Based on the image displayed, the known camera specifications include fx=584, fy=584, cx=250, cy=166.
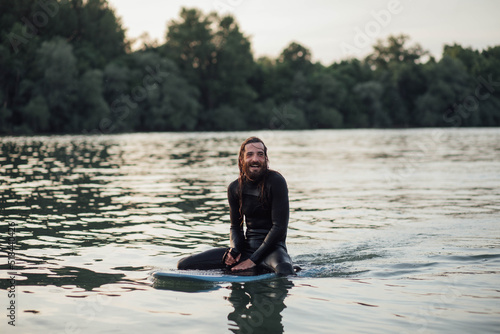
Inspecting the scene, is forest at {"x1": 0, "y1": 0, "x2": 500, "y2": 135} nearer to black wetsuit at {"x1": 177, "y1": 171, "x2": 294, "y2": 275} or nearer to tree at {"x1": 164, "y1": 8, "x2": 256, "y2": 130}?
tree at {"x1": 164, "y1": 8, "x2": 256, "y2": 130}

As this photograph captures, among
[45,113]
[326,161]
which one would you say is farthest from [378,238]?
[45,113]

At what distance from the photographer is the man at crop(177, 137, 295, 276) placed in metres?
7.51

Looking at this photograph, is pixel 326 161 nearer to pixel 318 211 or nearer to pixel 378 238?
pixel 318 211

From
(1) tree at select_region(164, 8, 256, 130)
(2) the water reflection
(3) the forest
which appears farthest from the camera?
(1) tree at select_region(164, 8, 256, 130)

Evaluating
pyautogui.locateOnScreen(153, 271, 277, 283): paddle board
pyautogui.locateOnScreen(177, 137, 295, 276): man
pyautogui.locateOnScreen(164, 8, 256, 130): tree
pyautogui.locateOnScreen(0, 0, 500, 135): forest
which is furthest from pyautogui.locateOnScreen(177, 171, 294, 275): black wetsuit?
pyautogui.locateOnScreen(164, 8, 256, 130): tree

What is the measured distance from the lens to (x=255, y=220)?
7.91 m

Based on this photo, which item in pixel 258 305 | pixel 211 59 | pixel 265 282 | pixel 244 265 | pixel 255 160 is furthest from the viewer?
pixel 211 59

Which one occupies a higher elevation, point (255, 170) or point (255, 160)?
point (255, 160)

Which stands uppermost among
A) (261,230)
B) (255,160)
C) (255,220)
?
(255,160)

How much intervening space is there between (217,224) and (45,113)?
55.1 metres

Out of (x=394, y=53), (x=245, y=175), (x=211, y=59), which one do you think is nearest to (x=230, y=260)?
(x=245, y=175)

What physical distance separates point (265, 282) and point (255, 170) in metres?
1.42

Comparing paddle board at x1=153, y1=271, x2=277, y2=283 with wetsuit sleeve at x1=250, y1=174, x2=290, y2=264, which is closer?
paddle board at x1=153, y1=271, x2=277, y2=283

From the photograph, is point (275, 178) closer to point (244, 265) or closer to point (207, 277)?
point (244, 265)
